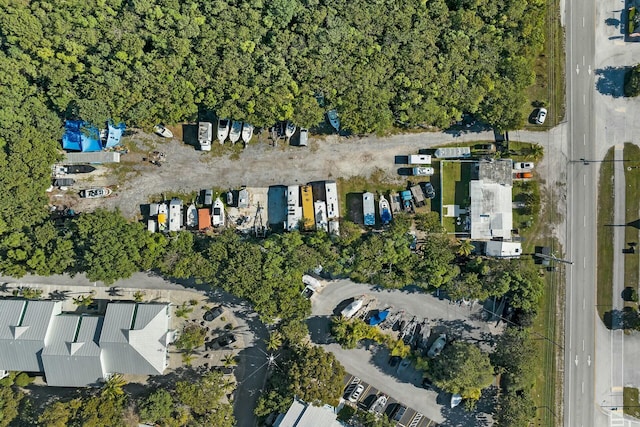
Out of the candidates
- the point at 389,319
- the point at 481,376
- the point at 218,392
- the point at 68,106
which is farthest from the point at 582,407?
the point at 68,106

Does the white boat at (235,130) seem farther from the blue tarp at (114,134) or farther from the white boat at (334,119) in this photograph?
the blue tarp at (114,134)

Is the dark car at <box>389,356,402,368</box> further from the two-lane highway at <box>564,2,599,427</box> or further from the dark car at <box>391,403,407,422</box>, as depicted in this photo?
the two-lane highway at <box>564,2,599,427</box>

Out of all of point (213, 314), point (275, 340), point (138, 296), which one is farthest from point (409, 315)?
point (138, 296)

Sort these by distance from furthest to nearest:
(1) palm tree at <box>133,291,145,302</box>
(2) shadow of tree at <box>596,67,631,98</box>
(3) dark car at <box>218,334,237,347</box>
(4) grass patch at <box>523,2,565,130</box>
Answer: (2) shadow of tree at <box>596,67,631,98</box>
(4) grass patch at <box>523,2,565,130</box>
(3) dark car at <box>218,334,237,347</box>
(1) palm tree at <box>133,291,145,302</box>

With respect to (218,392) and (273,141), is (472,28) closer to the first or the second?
(273,141)

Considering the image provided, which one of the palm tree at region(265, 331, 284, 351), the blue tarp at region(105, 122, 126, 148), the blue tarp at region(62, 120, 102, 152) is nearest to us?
the palm tree at region(265, 331, 284, 351)

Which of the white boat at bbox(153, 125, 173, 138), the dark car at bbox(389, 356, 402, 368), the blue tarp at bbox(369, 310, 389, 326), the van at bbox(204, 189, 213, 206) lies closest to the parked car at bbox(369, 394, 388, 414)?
the dark car at bbox(389, 356, 402, 368)

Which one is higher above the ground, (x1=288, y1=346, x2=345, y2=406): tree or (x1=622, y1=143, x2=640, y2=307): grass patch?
(x1=622, y1=143, x2=640, y2=307): grass patch

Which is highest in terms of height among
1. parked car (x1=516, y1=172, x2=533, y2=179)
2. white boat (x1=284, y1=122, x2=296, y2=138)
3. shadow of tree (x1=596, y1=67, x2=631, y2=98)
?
shadow of tree (x1=596, y1=67, x2=631, y2=98)
